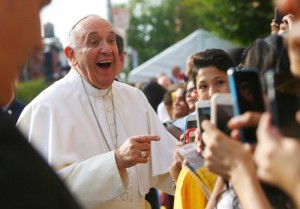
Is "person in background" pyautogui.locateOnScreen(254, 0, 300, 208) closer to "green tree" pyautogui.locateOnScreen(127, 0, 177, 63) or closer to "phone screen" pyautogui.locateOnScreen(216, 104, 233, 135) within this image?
"phone screen" pyautogui.locateOnScreen(216, 104, 233, 135)

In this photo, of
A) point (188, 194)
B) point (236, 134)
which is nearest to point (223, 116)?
point (236, 134)

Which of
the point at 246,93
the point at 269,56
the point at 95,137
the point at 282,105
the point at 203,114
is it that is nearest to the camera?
the point at 282,105

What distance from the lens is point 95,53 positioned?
177 inches

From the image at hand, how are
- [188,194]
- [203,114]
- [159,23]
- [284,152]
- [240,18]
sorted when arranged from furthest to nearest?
[159,23], [240,18], [188,194], [203,114], [284,152]

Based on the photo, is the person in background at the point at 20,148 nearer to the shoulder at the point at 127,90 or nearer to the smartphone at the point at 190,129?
the smartphone at the point at 190,129

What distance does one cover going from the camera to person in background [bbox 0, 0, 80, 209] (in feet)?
5.83

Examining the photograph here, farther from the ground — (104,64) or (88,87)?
(104,64)

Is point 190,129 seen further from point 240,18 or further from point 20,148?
point 240,18

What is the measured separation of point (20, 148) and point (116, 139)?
2.65 meters

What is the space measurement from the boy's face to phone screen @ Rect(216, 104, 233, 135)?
207cm

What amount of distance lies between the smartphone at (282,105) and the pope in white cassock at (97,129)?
1814 mm

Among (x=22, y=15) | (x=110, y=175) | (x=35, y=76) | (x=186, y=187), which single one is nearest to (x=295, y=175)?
(x=22, y=15)

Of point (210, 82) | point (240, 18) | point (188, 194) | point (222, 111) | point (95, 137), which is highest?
point (222, 111)

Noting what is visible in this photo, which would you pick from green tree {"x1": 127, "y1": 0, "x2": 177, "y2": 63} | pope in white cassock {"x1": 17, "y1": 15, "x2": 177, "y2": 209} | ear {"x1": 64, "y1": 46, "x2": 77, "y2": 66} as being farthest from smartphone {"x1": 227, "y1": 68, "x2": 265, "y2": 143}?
green tree {"x1": 127, "y1": 0, "x2": 177, "y2": 63}
